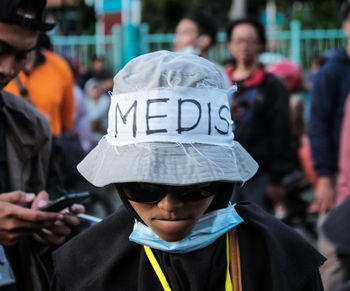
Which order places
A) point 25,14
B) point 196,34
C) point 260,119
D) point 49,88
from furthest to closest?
1. point 196,34
2. point 260,119
3. point 49,88
4. point 25,14

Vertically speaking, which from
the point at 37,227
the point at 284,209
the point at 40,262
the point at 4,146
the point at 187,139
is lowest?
the point at 284,209

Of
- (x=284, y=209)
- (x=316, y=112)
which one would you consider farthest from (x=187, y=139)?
(x=284, y=209)

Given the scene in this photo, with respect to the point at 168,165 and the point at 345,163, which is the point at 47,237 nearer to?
the point at 168,165

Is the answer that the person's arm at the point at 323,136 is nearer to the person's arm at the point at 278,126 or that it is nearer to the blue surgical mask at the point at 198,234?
the person's arm at the point at 278,126

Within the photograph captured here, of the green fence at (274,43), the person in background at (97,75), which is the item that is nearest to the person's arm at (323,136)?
the person in background at (97,75)

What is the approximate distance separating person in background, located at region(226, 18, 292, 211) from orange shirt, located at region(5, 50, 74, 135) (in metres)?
1.31

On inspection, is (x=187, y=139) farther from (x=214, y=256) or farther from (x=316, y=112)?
(x=316, y=112)

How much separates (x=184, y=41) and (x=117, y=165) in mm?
4280

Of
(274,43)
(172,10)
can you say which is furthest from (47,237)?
(172,10)

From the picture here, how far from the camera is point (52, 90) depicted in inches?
201

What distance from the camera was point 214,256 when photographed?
82.1 inches

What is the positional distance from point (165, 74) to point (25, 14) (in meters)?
0.93

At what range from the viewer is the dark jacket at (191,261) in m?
2.05

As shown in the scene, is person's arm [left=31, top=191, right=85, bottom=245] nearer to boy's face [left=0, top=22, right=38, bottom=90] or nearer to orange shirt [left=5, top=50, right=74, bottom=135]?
Result: boy's face [left=0, top=22, right=38, bottom=90]
